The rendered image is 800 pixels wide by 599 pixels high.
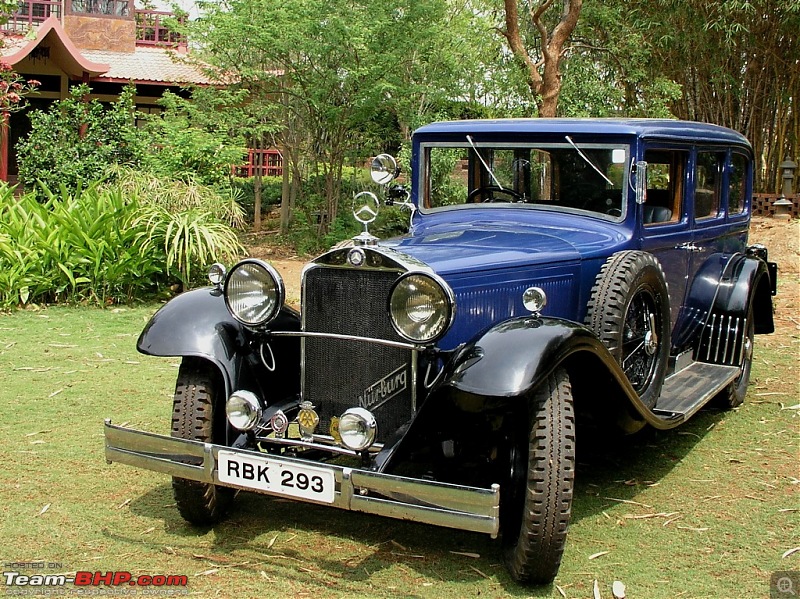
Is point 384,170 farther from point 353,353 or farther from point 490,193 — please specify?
point 353,353

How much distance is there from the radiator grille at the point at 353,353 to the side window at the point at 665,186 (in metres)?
2.02

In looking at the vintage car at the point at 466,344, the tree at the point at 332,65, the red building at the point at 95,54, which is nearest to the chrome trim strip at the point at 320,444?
the vintage car at the point at 466,344

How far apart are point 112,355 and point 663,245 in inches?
166

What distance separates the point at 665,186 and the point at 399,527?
2625 mm

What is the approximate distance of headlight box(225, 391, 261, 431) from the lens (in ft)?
12.1

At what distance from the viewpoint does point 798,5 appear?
1302cm

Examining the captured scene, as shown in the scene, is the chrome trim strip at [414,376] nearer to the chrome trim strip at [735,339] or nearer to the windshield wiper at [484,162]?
the windshield wiper at [484,162]

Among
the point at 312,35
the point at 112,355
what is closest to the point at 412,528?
the point at 112,355

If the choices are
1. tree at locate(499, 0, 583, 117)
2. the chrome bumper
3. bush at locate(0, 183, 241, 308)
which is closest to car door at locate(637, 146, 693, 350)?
the chrome bumper

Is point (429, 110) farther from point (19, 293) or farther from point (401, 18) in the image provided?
point (19, 293)

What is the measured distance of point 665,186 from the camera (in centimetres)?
533

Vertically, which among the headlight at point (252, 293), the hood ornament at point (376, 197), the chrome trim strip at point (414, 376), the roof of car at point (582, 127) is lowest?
the chrome trim strip at point (414, 376)

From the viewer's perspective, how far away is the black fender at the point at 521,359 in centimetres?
321

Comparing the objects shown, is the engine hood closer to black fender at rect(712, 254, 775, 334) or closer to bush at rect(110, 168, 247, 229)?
black fender at rect(712, 254, 775, 334)
